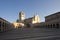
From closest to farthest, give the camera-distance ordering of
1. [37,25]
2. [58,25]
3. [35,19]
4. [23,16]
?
→ 1. [58,25]
2. [37,25]
3. [35,19]
4. [23,16]

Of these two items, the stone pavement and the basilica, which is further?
the basilica

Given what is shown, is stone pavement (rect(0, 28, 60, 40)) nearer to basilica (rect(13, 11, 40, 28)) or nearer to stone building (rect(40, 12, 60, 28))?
stone building (rect(40, 12, 60, 28))

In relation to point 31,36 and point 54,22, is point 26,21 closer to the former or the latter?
point 54,22

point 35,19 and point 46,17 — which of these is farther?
point 35,19

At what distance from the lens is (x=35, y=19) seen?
380ft

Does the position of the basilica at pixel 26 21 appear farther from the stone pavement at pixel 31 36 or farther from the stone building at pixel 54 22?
the stone pavement at pixel 31 36

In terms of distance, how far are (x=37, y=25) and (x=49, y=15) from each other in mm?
12528

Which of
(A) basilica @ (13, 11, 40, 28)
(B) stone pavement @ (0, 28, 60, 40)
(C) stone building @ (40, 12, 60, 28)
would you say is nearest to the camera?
(B) stone pavement @ (0, 28, 60, 40)

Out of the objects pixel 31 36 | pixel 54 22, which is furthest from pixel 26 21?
pixel 31 36

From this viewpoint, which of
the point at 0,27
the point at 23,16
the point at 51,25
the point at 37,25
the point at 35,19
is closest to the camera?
the point at 0,27

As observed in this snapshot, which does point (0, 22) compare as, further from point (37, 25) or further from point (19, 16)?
point (19, 16)

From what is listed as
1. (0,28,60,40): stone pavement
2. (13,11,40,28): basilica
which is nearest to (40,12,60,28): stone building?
(13,11,40,28): basilica

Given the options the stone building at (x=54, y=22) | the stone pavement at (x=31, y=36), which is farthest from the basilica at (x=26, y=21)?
the stone pavement at (x=31, y=36)

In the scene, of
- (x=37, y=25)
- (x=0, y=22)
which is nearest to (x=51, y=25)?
(x=37, y=25)
